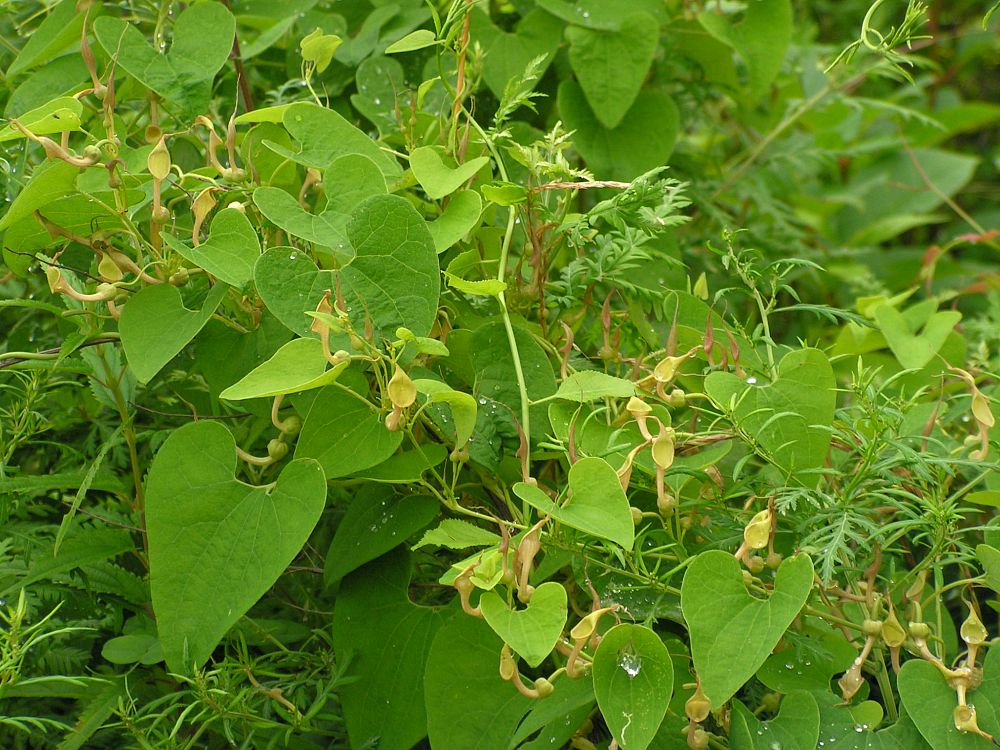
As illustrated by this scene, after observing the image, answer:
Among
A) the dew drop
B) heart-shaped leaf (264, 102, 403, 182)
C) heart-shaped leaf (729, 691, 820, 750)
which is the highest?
heart-shaped leaf (264, 102, 403, 182)

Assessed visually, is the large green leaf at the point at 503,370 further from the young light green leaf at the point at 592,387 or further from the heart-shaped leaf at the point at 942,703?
the heart-shaped leaf at the point at 942,703

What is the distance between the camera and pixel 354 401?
0.65 metres

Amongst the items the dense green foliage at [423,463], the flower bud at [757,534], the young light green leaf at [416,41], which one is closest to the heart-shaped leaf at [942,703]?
the dense green foliage at [423,463]

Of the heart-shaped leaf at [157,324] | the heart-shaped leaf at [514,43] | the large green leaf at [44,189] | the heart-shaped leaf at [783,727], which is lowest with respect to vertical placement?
the heart-shaped leaf at [783,727]

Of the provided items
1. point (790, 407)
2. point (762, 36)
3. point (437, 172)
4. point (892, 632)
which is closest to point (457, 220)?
point (437, 172)

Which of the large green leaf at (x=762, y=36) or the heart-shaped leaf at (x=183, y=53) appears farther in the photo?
the large green leaf at (x=762, y=36)

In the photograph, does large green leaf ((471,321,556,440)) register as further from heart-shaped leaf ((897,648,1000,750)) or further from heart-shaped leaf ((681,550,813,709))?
heart-shaped leaf ((897,648,1000,750))

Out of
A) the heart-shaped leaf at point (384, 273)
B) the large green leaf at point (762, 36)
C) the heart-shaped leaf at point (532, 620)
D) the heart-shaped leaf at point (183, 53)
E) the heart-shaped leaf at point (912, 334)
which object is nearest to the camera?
the heart-shaped leaf at point (532, 620)

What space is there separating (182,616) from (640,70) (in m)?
0.69

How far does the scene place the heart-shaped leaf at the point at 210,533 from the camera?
61cm

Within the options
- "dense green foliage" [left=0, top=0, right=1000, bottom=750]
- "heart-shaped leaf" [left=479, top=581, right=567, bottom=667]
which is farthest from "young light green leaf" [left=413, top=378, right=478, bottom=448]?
"heart-shaped leaf" [left=479, top=581, right=567, bottom=667]

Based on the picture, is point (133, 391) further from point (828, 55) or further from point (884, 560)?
point (828, 55)

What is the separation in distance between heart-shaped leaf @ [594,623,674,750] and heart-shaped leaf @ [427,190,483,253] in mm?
280

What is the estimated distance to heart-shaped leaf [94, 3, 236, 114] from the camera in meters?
0.77
